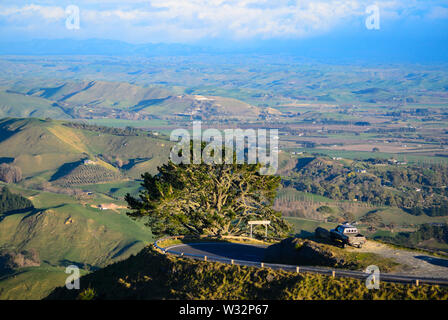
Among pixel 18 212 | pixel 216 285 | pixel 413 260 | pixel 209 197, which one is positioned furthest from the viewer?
pixel 18 212

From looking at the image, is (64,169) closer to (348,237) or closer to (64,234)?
(64,234)

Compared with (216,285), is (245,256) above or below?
below

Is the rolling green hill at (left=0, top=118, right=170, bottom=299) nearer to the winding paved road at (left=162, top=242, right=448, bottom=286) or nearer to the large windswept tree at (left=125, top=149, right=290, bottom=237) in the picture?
the large windswept tree at (left=125, top=149, right=290, bottom=237)

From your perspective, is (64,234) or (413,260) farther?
(64,234)

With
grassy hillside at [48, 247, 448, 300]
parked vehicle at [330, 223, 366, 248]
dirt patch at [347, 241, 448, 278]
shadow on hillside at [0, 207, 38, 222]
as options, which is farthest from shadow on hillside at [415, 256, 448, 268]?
shadow on hillside at [0, 207, 38, 222]

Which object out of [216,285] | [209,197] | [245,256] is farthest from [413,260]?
[209,197]

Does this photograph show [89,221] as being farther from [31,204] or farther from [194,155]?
[194,155]
